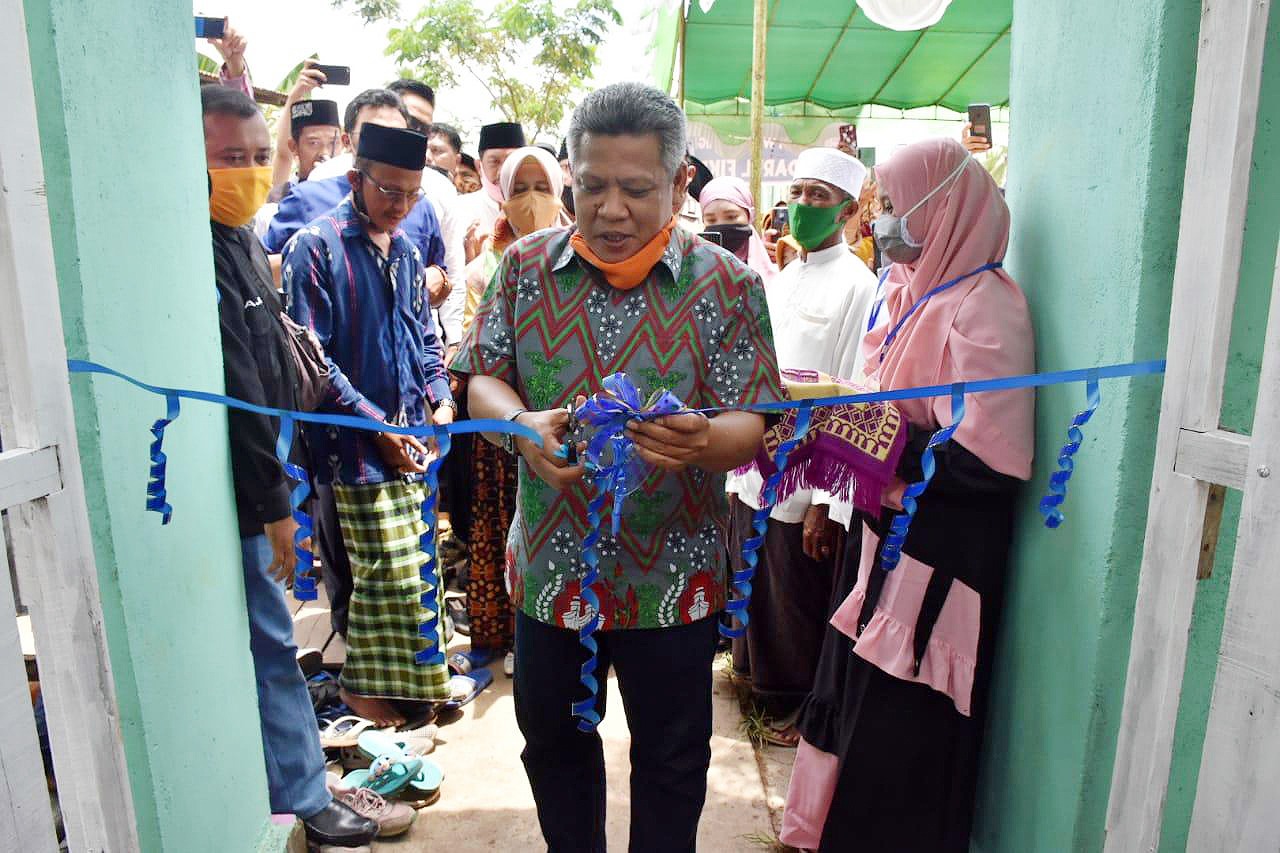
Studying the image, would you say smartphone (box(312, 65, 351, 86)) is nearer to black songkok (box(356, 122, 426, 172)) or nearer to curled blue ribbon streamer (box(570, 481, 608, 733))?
black songkok (box(356, 122, 426, 172))

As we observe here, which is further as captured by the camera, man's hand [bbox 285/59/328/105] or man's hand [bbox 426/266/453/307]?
man's hand [bbox 285/59/328/105]

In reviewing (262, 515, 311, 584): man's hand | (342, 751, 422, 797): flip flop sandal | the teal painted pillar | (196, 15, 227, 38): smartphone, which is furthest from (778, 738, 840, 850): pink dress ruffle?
(196, 15, 227, 38): smartphone

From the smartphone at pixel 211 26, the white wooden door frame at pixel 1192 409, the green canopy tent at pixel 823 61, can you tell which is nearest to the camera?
the white wooden door frame at pixel 1192 409

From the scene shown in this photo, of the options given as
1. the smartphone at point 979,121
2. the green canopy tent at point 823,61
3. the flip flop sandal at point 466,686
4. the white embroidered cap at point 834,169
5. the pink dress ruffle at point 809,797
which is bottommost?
the flip flop sandal at point 466,686

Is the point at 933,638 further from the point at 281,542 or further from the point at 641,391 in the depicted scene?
the point at 281,542

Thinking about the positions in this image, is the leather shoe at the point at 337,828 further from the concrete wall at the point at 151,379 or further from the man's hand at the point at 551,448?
the man's hand at the point at 551,448

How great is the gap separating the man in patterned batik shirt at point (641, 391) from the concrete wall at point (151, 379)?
0.63m

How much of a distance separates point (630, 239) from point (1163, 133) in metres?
0.96

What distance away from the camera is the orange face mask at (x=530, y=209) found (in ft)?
11.6

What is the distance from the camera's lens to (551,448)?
4.90 ft

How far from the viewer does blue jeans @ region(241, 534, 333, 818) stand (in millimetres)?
2229

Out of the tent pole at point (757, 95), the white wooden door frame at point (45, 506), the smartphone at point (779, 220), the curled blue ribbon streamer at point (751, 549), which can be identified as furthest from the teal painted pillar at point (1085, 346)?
the smartphone at point (779, 220)

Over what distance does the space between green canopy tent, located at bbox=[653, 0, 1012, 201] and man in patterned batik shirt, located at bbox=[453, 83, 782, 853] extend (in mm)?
6807

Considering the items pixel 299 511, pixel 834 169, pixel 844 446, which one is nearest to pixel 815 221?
pixel 834 169
